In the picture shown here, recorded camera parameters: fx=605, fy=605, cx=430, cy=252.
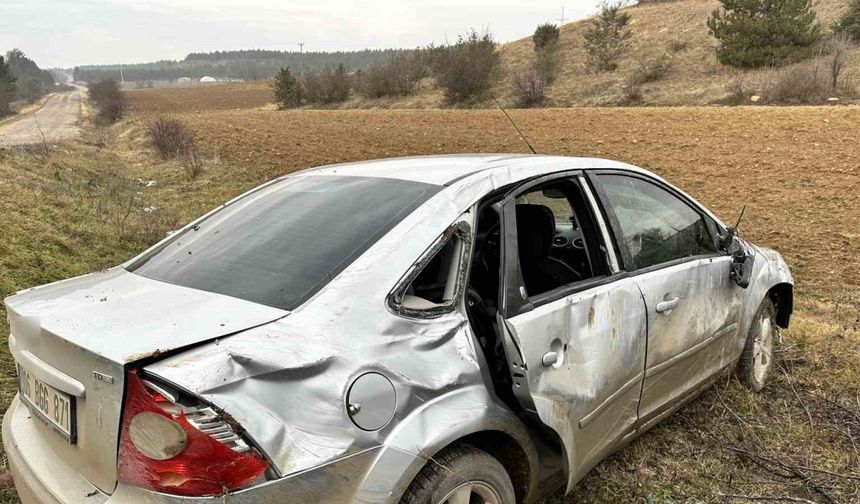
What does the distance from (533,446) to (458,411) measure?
0.46m

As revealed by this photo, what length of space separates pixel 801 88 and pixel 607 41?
17730mm

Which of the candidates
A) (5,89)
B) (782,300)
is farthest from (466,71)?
(5,89)

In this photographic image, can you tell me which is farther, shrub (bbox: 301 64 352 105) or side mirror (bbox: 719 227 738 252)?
shrub (bbox: 301 64 352 105)

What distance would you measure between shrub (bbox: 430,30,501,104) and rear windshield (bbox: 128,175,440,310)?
123ft

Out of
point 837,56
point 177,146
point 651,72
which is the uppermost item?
point 651,72

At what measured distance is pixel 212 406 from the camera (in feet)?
4.94

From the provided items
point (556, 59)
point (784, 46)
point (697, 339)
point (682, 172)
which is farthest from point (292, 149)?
point (556, 59)

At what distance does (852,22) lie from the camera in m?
30.9

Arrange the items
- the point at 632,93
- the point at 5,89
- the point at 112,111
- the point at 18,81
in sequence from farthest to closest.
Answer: the point at 18,81
the point at 5,89
the point at 112,111
the point at 632,93

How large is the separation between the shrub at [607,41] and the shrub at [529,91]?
570 cm

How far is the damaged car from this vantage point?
157cm

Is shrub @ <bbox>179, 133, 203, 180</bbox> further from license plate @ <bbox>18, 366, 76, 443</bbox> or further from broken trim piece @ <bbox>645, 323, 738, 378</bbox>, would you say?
broken trim piece @ <bbox>645, 323, 738, 378</bbox>

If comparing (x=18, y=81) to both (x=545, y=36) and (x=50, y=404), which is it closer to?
(x=545, y=36)

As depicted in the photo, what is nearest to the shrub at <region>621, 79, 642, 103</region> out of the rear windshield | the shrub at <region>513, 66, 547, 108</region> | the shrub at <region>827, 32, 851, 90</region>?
the shrub at <region>513, 66, 547, 108</region>
